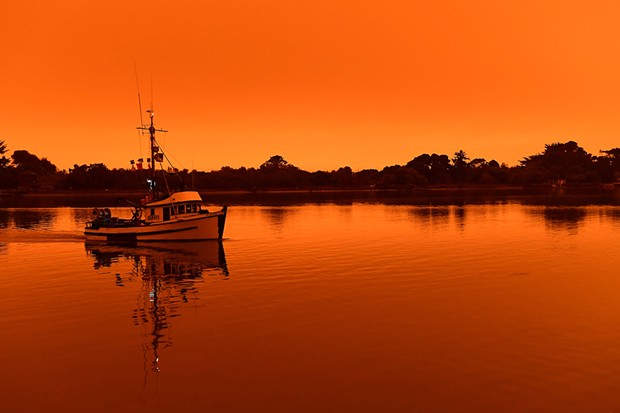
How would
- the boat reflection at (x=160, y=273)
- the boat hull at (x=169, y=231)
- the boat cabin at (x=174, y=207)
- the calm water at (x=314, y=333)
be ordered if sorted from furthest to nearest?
the boat hull at (x=169, y=231)
the boat cabin at (x=174, y=207)
the boat reflection at (x=160, y=273)
the calm water at (x=314, y=333)

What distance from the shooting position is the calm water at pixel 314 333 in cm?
1555

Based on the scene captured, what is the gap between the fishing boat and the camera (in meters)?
52.4

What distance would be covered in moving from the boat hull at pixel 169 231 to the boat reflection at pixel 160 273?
770 millimetres

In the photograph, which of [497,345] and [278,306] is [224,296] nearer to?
[278,306]

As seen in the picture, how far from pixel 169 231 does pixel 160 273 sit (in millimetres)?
16305

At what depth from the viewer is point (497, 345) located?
19547mm

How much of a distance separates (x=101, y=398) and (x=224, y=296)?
12.9 meters

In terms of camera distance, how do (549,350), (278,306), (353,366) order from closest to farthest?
1. (353,366)
2. (549,350)
3. (278,306)

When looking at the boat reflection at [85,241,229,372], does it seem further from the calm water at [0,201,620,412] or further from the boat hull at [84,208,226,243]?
the boat hull at [84,208,226,243]

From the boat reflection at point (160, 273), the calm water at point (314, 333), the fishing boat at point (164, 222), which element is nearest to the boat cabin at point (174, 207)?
the fishing boat at point (164, 222)

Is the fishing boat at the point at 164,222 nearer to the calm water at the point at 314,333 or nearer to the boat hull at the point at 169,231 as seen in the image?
the boat hull at the point at 169,231

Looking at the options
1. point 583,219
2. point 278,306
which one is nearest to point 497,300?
point 278,306

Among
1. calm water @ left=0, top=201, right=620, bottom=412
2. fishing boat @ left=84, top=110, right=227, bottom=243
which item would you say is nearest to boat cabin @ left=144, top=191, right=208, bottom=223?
fishing boat @ left=84, top=110, right=227, bottom=243

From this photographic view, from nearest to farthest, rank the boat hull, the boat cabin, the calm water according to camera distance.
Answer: the calm water < the boat cabin < the boat hull
